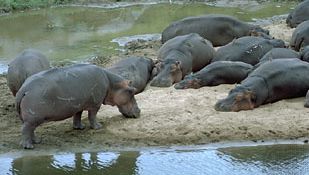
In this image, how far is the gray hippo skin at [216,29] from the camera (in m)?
14.1

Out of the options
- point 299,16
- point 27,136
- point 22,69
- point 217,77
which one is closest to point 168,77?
point 217,77

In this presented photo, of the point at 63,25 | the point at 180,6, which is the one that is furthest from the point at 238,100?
the point at 180,6

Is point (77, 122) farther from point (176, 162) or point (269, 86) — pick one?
point (269, 86)

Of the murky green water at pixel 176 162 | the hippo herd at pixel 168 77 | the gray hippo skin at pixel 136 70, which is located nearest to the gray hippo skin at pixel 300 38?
the hippo herd at pixel 168 77

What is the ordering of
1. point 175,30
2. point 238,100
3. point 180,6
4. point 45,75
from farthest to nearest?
point 180,6 < point 175,30 < point 238,100 < point 45,75

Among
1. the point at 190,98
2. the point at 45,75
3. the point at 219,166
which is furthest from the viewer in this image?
the point at 190,98

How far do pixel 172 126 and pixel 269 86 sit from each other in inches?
67.0

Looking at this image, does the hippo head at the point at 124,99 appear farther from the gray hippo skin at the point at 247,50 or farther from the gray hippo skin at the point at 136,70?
the gray hippo skin at the point at 247,50

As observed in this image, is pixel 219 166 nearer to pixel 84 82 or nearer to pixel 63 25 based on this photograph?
pixel 84 82

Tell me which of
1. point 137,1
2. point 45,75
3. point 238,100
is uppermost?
point 45,75

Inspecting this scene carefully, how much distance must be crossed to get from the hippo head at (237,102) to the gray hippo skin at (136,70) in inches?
71.7

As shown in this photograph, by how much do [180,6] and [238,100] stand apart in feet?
A: 45.5

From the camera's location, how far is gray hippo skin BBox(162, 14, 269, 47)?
46.2 ft

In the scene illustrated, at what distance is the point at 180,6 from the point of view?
22594 mm
